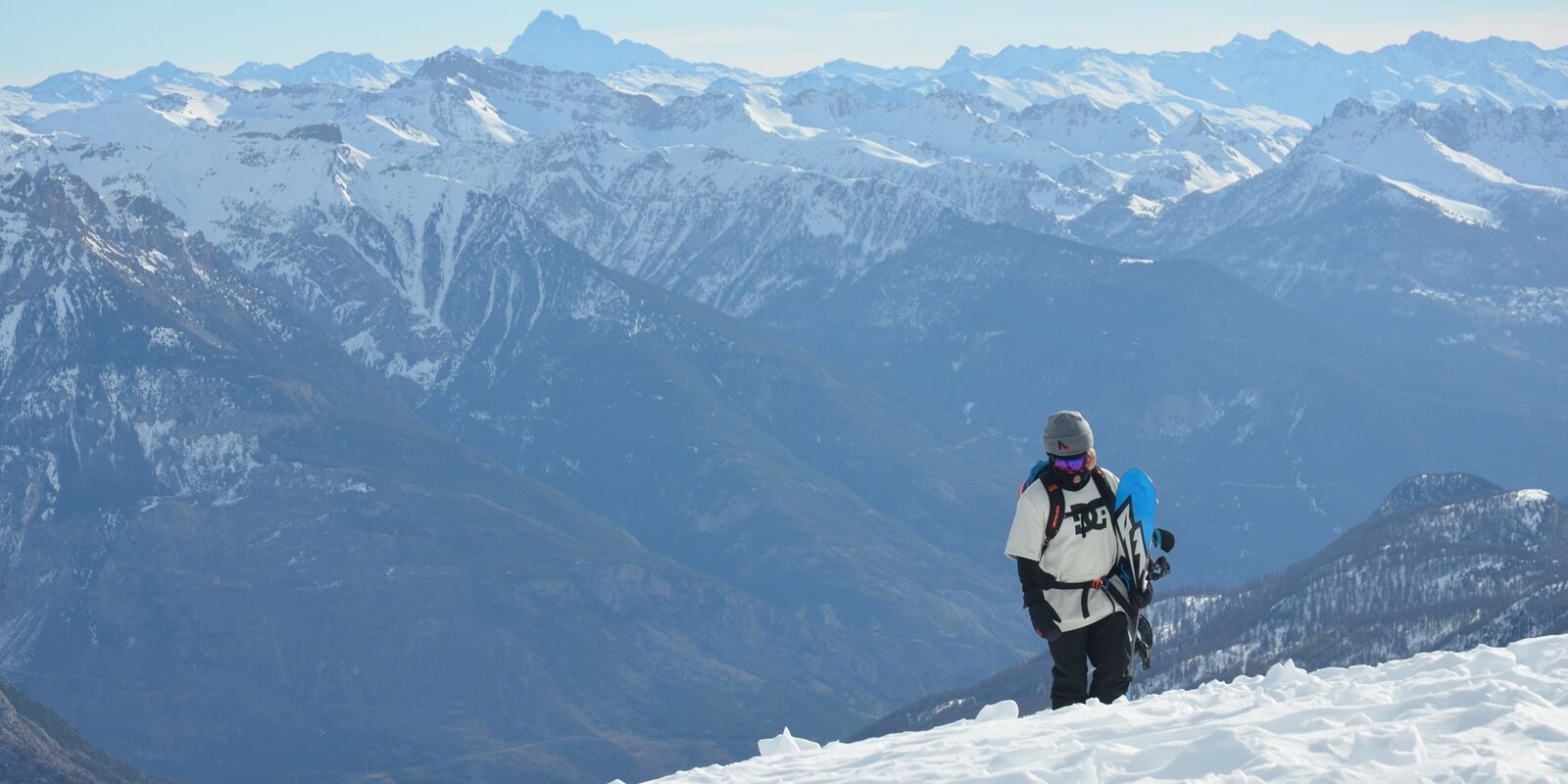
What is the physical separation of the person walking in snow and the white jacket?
0.02 meters

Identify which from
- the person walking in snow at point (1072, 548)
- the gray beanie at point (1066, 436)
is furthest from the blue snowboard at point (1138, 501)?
the gray beanie at point (1066, 436)

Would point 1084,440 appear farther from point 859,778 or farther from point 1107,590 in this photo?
point 859,778

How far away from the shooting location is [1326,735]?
99.2 feet

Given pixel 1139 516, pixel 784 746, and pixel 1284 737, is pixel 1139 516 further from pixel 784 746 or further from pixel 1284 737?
pixel 784 746

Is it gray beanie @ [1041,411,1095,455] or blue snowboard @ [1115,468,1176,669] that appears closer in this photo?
gray beanie @ [1041,411,1095,455]

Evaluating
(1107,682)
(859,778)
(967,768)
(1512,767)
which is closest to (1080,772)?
(967,768)

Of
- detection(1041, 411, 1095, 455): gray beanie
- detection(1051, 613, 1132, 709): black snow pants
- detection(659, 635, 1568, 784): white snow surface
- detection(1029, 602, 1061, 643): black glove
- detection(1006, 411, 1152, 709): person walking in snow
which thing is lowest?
detection(659, 635, 1568, 784): white snow surface

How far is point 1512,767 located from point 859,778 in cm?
1122

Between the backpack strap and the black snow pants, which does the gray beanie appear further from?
the black snow pants

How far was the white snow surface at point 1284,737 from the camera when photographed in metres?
28.5

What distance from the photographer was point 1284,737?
1200 inches

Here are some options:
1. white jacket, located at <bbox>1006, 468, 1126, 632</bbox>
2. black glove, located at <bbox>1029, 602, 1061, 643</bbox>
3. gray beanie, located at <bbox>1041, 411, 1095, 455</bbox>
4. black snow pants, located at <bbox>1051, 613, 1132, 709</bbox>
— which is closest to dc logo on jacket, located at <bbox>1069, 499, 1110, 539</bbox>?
white jacket, located at <bbox>1006, 468, 1126, 632</bbox>

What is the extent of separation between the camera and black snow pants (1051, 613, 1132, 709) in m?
38.1

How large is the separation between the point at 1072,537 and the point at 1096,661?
3.57 meters
